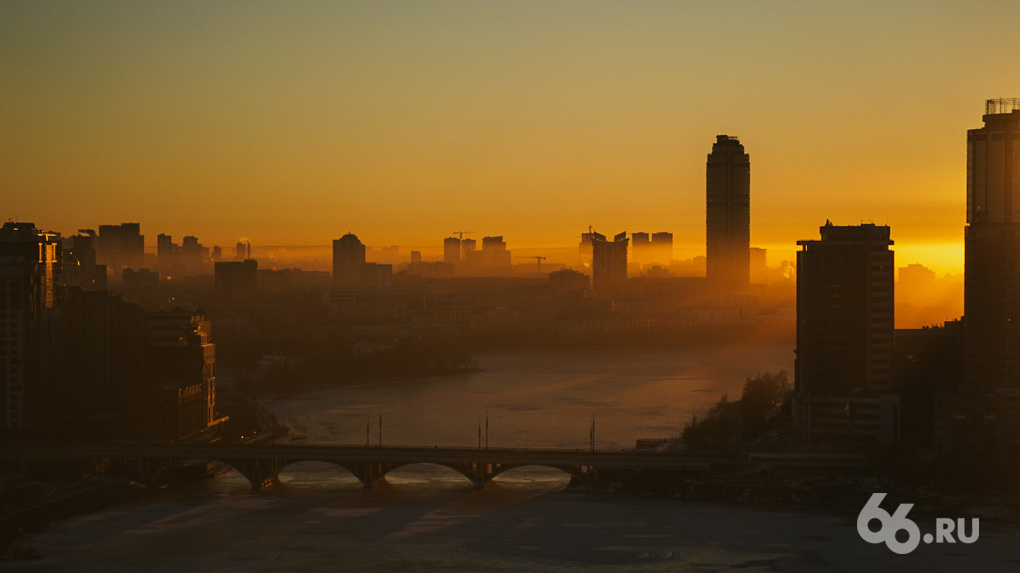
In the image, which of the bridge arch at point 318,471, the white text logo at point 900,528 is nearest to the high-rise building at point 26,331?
the bridge arch at point 318,471

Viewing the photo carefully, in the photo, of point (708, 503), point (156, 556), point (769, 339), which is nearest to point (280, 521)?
point (156, 556)

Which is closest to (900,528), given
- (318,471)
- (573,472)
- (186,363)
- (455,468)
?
(573,472)

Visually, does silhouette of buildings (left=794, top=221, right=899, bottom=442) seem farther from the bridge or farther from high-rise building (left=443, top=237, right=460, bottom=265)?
high-rise building (left=443, top=237, right=460, bottom=265)

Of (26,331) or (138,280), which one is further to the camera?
(138,280)

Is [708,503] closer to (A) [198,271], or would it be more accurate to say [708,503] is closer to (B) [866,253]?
(B) [866,253]

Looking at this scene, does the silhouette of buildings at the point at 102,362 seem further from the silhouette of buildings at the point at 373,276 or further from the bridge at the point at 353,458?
the silhouette of buildings at the point at 373,276

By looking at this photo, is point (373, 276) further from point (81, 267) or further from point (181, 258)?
A: point (81, 267)
